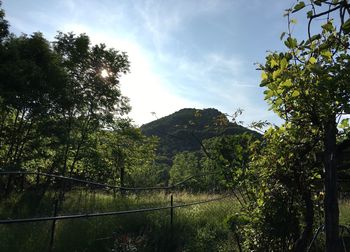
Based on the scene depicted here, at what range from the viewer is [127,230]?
19.3 feet

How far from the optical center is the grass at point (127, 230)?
193 inches

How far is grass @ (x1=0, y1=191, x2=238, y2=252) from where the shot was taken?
4902mm

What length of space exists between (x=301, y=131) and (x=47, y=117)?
11.4m

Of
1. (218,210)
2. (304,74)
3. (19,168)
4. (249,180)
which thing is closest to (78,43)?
(19,168)

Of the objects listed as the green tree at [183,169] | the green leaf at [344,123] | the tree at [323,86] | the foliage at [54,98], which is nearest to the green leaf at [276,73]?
the tree at [323,86]

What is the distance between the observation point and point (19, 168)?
1171 cm

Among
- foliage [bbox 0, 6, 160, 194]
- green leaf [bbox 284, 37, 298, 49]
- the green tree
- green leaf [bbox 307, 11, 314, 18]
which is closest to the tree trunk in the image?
green leaf [bbox 284, 37, 298, 49]

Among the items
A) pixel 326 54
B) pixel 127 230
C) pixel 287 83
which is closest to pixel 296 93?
pixel 287 83

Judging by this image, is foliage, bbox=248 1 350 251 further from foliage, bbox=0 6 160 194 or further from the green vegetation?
foliage, bbox=0 6 160 194

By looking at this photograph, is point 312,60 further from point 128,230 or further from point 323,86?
point 128,230

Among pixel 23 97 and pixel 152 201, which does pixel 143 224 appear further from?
pixel 23 97

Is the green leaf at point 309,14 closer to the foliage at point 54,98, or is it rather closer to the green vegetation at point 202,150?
the green vegetation at point 202,150

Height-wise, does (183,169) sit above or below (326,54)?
above

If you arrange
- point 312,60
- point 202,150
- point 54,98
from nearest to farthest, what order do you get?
point 312,60
point 202,150
point 54,98
